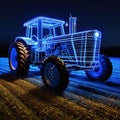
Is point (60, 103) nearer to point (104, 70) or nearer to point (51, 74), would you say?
point (51, 74)

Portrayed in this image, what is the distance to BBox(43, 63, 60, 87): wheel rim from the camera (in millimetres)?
4609

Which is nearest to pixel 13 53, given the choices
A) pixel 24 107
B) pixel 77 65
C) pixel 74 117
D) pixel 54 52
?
pixel 54 52

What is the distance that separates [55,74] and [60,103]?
1062 millimetres

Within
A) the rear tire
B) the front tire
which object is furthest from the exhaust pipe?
the rear tire

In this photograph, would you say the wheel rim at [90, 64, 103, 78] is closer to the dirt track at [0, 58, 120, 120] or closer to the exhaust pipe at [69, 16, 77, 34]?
the dirt track at [0, 58, 120, 120]

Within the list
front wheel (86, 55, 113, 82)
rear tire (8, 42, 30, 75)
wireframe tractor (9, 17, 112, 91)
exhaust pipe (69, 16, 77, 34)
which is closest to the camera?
wireframe tractor (9, 17, 112, 91)

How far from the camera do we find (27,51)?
6684 mm

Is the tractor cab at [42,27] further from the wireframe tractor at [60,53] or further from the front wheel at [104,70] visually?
the front wheel at [104,70]

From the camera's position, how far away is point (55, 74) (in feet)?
15.3

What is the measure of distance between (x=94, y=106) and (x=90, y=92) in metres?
1.03

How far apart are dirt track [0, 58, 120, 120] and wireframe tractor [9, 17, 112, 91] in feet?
1.40

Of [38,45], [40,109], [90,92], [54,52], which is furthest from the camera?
[38,45]

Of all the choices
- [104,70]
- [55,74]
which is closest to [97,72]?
[104,70]

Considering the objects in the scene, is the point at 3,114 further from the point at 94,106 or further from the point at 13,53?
the point at 13,53
